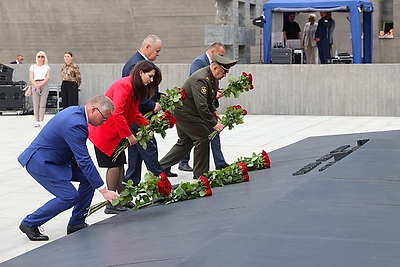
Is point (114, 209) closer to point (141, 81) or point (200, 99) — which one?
point (141, 81)

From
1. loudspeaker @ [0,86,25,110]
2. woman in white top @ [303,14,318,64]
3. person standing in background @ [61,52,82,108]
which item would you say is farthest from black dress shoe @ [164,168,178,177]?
woman in white top @ [303,14,318,64]

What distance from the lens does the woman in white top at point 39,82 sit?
688 inches

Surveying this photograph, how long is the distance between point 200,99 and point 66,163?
256 cm

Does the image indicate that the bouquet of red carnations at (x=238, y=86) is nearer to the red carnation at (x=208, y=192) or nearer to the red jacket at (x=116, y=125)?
the red jacket at (x=116, y=125)

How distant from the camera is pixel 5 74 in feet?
72.6

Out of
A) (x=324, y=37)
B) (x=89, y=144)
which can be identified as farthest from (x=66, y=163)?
(x=324, y=37)

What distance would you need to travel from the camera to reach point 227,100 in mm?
20953

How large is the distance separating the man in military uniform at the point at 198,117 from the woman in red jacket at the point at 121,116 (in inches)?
51.6

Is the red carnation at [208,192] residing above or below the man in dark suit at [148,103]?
below

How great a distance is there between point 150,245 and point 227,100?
15.6 m

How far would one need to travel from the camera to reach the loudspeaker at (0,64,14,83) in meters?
22.0

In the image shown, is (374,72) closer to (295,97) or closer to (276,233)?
(295,97)

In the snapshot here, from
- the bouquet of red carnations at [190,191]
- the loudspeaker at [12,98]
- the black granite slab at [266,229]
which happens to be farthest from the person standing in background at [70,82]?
the bouquet of red carnations at [190,191]

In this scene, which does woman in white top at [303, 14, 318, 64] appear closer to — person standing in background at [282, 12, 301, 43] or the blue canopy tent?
the blue canopy tent
